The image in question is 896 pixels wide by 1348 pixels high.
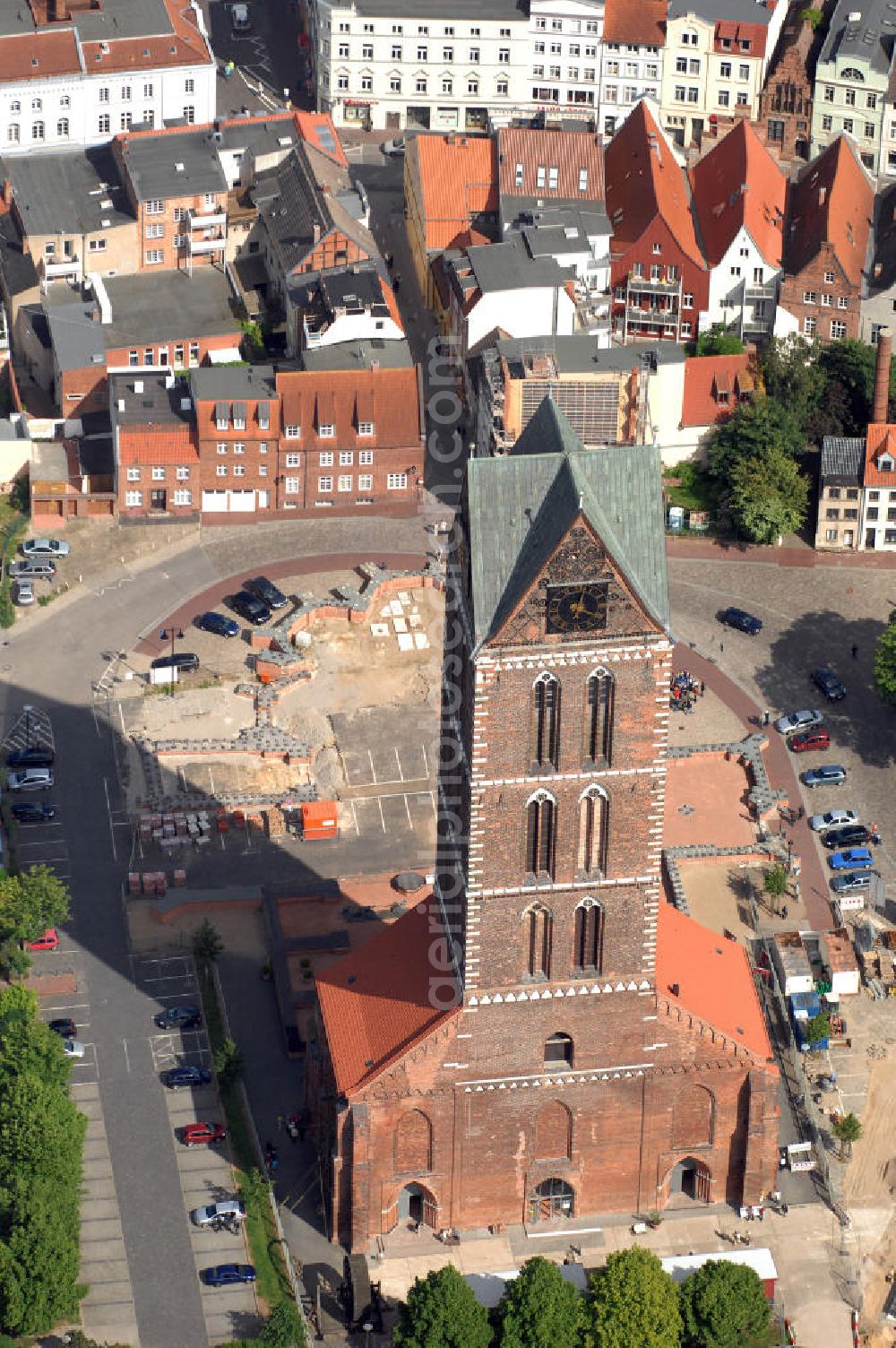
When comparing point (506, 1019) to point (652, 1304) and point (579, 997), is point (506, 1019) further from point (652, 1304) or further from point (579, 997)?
point (652, 1304)

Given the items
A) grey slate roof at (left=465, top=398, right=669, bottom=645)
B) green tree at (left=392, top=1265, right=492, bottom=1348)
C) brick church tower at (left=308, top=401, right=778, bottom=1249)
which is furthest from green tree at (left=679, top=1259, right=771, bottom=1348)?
grey slate roof at (left=465, top=398, right=669, bottom=645)

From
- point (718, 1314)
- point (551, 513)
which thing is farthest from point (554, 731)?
point (718, 1314)

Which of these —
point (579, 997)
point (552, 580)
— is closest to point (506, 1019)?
point (579, 997)

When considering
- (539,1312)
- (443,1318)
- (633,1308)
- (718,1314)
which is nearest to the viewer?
(443,1318)

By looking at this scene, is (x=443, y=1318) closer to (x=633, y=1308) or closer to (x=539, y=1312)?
(x=539, y=1312)

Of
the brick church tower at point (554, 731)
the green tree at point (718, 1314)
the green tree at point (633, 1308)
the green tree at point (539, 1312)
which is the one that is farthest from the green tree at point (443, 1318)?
the brick church tower at point (554, 731)

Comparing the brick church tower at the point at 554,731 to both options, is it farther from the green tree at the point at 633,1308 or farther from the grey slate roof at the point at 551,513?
the green tree at the point at 633,1308

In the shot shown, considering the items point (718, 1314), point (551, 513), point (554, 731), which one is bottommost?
point (718, 1314)

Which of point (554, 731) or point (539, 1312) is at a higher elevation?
point (554, 731)
